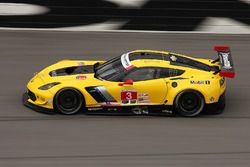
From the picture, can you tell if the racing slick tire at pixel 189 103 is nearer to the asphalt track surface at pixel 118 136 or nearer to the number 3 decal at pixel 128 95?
the asphalt track surface at pixel 118 136

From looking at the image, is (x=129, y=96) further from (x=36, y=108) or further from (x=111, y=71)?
(x=36, y=108)

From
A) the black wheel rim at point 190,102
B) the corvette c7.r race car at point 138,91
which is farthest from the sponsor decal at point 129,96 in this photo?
the black wheel rim at point 190,102

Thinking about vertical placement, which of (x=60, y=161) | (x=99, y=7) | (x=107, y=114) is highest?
(x=99, y=7)

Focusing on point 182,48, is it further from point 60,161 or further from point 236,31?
point 60,161

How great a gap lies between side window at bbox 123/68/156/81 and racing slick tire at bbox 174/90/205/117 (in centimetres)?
63

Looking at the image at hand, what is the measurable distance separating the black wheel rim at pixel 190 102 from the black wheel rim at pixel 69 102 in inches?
76.0

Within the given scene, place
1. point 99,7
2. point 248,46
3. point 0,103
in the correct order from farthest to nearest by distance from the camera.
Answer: point 99,7 < point 248,46 < point 0,103

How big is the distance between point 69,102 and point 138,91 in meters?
1.30

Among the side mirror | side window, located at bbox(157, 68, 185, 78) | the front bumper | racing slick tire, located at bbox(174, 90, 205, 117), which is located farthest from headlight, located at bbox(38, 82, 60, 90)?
racing slick tire, located at bbox(174, 90, 205, 117)

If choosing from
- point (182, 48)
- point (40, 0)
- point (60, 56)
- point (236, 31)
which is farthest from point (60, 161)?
point (40, 0)

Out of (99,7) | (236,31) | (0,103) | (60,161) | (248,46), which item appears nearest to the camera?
(60,161)

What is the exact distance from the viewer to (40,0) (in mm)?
18500

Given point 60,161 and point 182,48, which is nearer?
point 60,161

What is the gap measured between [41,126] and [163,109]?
7.46ft
